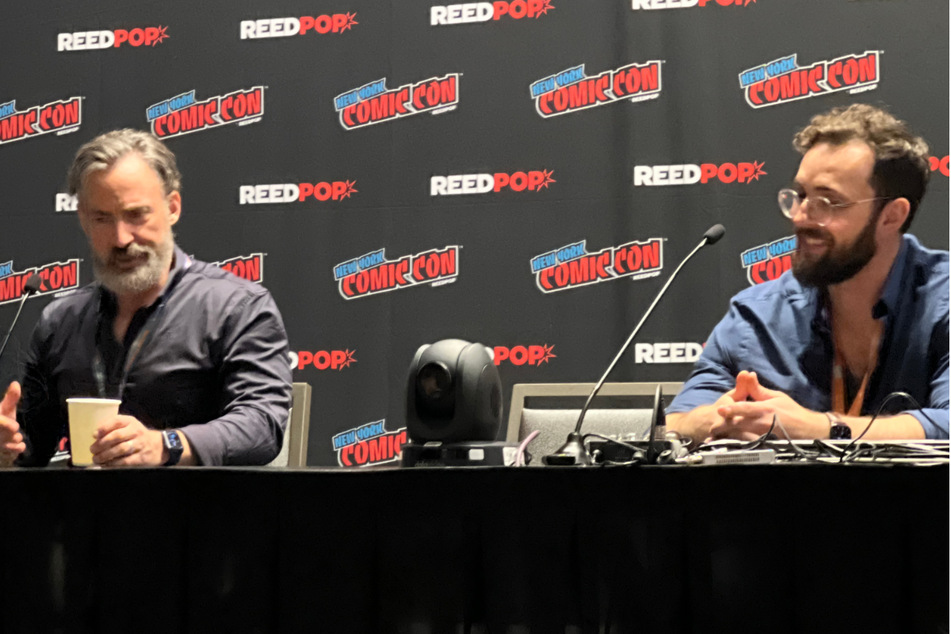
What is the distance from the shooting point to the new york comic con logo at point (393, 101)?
162 inches

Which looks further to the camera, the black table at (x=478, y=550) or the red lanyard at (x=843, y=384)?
the red lanyard at (x=843, y=384)

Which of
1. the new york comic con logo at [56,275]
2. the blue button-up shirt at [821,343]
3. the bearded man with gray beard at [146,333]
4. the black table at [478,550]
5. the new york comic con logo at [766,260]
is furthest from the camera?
the new york comic con logo at [56,275]

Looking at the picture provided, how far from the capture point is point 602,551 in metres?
1.22

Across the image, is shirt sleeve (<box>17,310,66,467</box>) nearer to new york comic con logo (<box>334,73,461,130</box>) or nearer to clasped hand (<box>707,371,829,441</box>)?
clasped hand (<box>707,371,829,441</box>)

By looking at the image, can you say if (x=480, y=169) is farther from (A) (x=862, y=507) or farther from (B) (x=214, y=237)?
(A) (x=862, y=507)

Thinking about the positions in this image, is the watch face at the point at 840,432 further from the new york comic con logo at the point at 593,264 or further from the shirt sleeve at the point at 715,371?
the new york comic con logo at the point at 593,264

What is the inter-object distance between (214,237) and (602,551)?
3279mm

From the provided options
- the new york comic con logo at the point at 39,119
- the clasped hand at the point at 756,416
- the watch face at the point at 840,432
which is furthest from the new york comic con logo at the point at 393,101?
the watch face at the point at 840,432

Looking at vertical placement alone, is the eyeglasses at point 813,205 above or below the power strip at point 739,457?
above

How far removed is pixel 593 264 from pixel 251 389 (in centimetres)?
201

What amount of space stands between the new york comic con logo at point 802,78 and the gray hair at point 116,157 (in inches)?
93.3

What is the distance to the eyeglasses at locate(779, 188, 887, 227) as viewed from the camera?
85.4 inches

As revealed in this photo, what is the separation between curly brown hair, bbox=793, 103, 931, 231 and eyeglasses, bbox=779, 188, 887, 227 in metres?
0.05

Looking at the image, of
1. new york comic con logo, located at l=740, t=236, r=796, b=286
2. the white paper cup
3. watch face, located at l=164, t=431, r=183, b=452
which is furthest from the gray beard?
new york comic con logo, located at l=740, t=236, r=796, b=286
